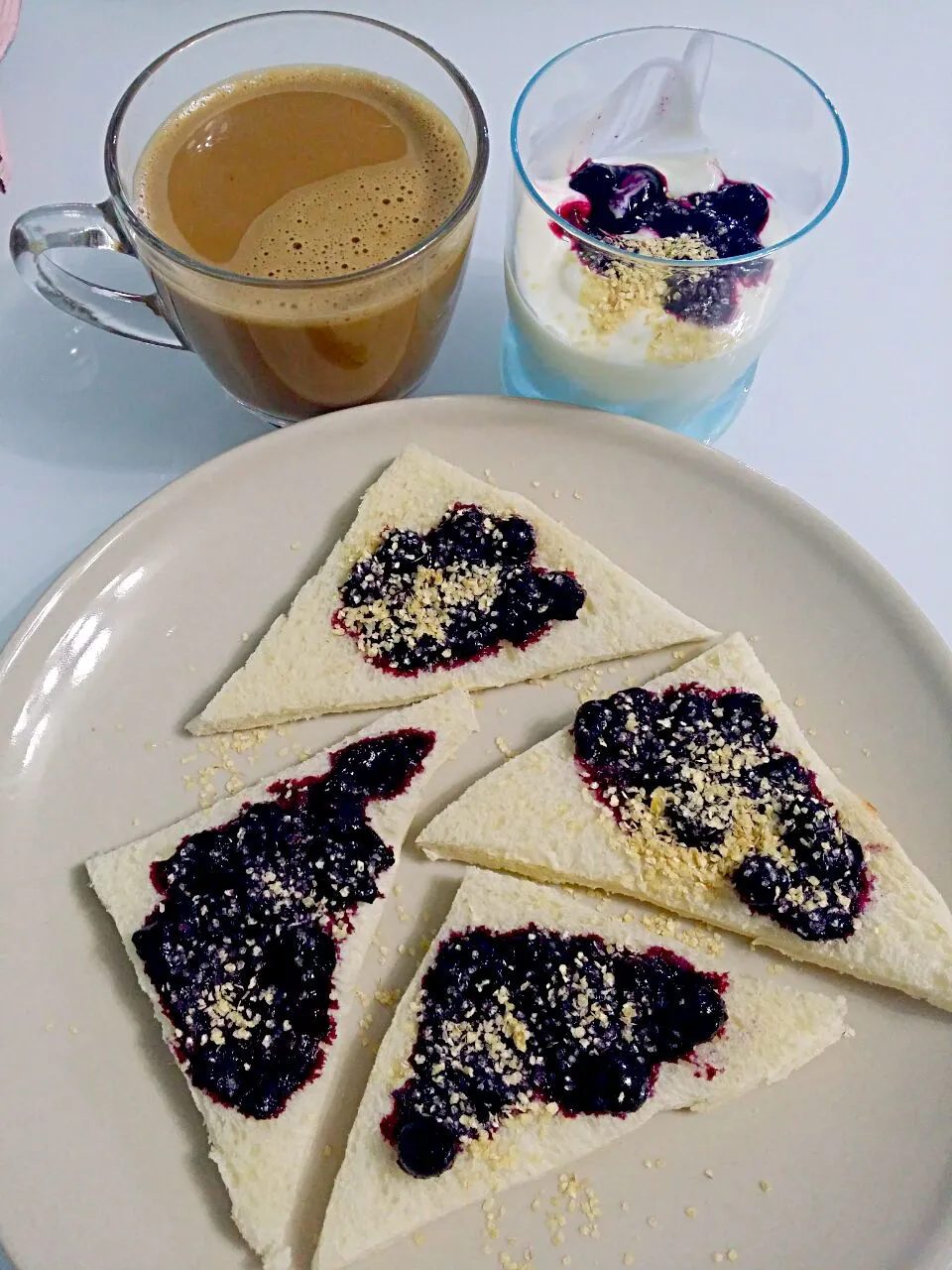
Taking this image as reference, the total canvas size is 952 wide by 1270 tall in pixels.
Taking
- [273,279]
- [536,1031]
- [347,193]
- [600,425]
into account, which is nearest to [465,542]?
[600,425]

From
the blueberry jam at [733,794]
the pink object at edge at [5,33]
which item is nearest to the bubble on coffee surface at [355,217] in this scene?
the blueberry jam at [733,794]

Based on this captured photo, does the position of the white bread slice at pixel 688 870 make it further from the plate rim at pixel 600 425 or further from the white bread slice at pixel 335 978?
the plate rim at pixel 600 425

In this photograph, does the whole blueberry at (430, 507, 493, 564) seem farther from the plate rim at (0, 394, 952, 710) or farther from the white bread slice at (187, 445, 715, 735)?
the plate rim at (0, 394, 952, 710)

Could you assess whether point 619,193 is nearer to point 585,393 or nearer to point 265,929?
point 585,393

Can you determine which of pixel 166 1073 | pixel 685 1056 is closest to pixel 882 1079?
pixel 685 1056

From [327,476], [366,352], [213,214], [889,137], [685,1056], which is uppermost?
[889,137]

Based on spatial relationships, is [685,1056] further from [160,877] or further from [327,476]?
[327,476]

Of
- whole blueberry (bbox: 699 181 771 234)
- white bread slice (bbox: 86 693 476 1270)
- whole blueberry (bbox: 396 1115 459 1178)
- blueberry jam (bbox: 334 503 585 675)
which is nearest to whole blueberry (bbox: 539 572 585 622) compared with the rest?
blueberry jam (bbox: 334 503 585 675)
